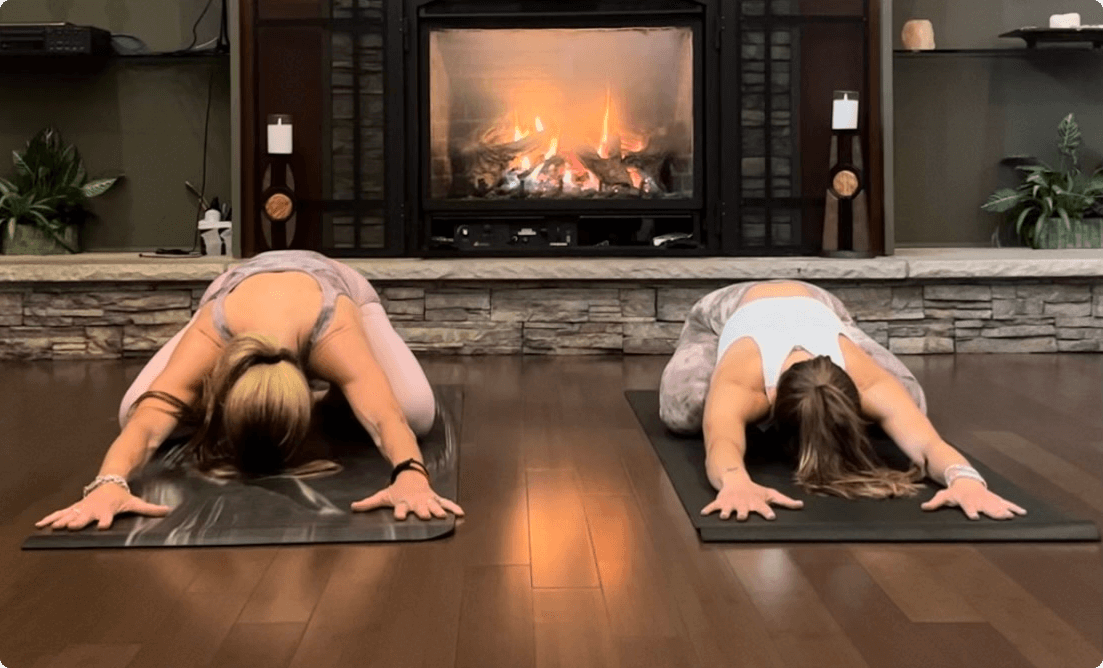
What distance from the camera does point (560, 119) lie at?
5344 mm

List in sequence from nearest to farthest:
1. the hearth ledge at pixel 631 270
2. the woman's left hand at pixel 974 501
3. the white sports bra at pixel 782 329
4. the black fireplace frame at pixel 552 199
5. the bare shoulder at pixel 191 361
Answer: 1. the woman's left hand at pixel 974 501
2. the bare shoulder at pixel 191 361
3. the white sports bra at pixel 782 329
4. the hearth ledge at pixel 631 270
5. the black fireplace frame at pixel 552 199

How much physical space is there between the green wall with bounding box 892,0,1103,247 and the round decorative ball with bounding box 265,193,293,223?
2.43 m

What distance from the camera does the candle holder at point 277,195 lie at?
5.15 meters

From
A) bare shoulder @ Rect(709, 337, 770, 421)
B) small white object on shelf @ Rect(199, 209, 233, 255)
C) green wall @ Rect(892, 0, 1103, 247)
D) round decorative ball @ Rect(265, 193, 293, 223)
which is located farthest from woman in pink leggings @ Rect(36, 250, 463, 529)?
green wall @ Rect(892, 0, 1103, 247)

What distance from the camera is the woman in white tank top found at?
2.77 m

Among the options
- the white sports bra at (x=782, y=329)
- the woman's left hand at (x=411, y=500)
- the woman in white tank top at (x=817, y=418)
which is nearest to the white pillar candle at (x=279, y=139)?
the white sports bra at (x=782, y=329)

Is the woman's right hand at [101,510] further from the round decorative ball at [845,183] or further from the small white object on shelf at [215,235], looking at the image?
the round decorative ball at [845,183]

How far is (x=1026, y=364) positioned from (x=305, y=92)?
2.71 metres

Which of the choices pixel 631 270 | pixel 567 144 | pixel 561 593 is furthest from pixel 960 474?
pixel 567 144

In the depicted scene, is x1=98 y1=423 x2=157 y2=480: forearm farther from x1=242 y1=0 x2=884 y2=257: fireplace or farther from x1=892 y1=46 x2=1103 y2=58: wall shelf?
x1=892 y1=46 x2=1103 y2=58: wall shelf

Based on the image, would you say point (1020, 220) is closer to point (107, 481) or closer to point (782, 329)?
point (782, 329)

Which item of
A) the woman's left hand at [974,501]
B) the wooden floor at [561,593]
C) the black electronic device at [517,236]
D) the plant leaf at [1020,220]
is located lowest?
the wooden floor at [561,593]

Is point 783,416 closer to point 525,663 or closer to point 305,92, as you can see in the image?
point 525,663

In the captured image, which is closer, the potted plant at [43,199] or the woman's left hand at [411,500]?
the woman's left hand at [411,500]
